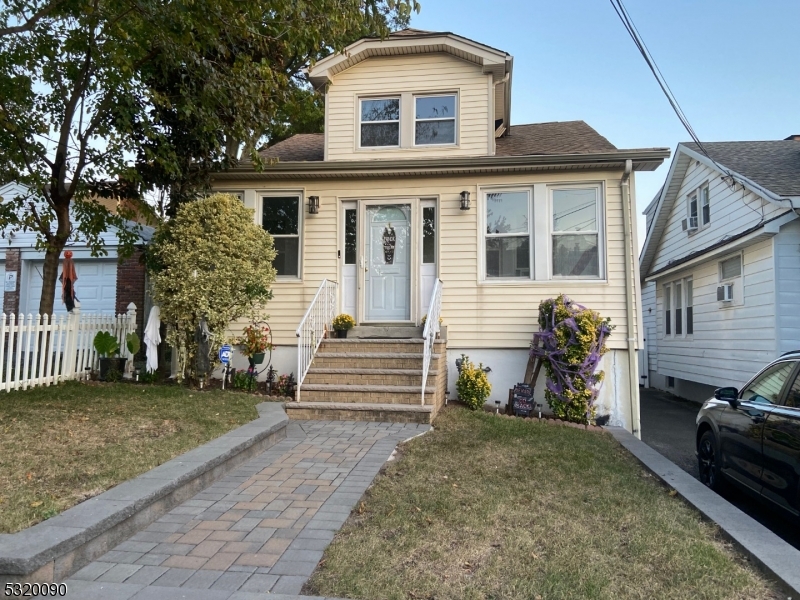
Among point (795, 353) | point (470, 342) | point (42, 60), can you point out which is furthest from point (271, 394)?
point (795, 353)

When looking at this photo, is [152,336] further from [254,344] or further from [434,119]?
[434,119]

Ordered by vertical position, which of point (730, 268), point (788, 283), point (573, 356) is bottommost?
point (573, 356)

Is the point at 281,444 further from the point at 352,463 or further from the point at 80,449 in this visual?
the point at 80,449

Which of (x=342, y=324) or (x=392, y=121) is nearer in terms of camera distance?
(x=342, y=324)

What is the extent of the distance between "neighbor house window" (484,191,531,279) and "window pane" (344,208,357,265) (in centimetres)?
228

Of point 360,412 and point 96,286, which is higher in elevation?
point 96,286

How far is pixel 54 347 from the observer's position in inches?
333

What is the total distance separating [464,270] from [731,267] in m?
6.38

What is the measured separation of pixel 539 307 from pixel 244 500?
5607 mm

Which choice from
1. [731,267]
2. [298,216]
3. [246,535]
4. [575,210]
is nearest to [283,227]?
[298,216]

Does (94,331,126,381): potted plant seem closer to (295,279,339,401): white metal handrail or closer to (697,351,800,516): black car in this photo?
(295,279,339,401): white metal handrail

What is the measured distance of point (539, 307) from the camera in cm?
845

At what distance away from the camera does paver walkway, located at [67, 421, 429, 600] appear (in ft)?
9.41

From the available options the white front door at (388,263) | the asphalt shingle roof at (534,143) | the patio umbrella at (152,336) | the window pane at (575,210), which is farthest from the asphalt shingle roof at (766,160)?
the patio umbrella at (152,336)
